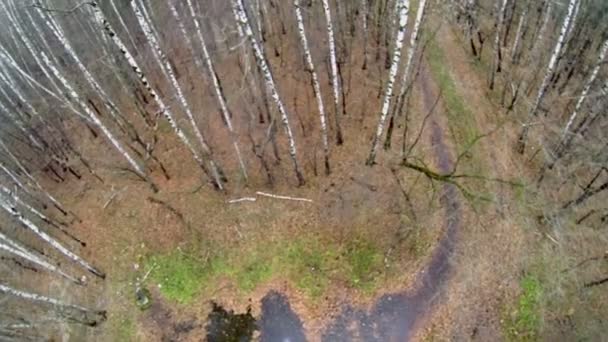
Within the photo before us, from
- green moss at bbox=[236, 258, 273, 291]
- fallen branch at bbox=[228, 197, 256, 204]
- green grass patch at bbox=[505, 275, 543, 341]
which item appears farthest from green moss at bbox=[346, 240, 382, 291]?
green grass patch at bbox=[505, 275, 543, 341]

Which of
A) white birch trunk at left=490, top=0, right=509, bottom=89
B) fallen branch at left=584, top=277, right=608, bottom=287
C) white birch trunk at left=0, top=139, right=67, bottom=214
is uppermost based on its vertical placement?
white birch trunk at left=490, top=0, right=509, bottom=89

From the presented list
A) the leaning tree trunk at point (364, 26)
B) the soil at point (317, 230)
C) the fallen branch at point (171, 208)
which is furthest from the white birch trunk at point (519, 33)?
the fallen branch at point (171, 208)

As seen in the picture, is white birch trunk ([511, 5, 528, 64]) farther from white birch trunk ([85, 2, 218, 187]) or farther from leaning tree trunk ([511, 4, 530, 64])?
white birch trunk ([85, 2, 218, 187])

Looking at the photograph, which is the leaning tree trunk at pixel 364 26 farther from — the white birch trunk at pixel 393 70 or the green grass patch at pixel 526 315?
the green grass patch at pixel 526 315

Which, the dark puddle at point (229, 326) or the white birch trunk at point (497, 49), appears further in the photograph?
the white birch trunk at point (497, 49)

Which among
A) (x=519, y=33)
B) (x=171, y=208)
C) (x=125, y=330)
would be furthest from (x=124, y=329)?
(x=519, y=33)

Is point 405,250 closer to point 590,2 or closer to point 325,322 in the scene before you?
point 325,322

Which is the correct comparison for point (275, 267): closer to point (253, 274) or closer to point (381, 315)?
point (253, 274)
